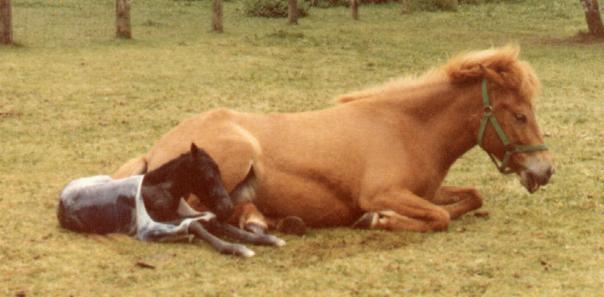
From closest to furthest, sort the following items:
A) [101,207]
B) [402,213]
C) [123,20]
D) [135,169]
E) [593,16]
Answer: [101,207] → [402,213] → [135,169] → [123,20] → [593,16]

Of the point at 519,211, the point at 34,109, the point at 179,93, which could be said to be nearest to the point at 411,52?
the point at 179,93

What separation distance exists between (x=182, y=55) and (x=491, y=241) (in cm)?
1184

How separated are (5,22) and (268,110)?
7.59m

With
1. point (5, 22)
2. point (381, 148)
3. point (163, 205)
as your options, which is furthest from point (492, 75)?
point (5, 22)

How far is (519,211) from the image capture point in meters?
8.54

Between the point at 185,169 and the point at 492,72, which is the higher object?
the point at 492,72

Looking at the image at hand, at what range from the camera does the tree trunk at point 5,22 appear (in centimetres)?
1898

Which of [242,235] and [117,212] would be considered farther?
[117,212]

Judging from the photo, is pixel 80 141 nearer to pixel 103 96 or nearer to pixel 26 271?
pixel 103 96

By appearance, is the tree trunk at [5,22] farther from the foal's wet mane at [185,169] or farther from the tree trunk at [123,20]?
the foal's wet mane at [185,169]

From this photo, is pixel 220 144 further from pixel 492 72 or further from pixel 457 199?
pixel 492 72

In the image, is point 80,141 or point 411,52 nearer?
point 80,141

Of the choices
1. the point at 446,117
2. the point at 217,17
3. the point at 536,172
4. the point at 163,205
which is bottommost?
the point at 217,17

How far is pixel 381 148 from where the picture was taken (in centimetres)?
800
